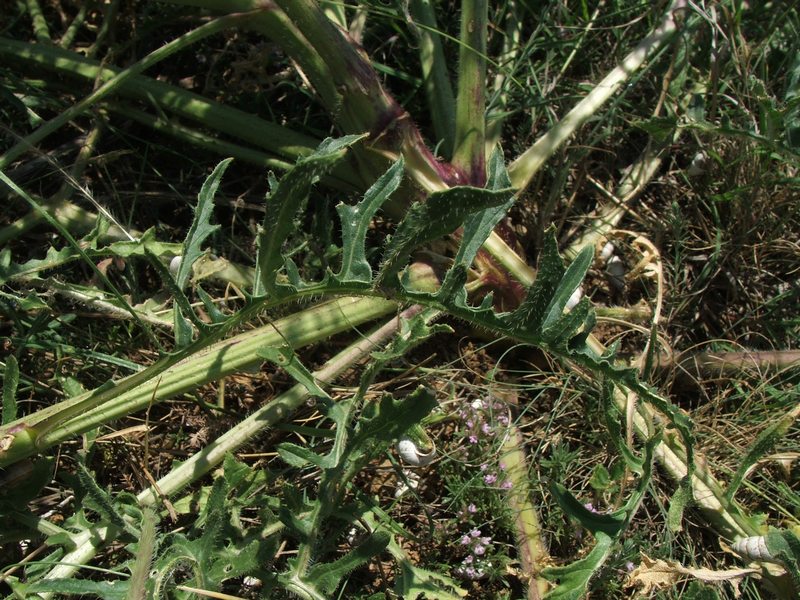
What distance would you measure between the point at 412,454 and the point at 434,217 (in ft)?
→ 2.60

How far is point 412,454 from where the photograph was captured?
2.15 meters

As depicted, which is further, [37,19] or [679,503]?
[37,19]

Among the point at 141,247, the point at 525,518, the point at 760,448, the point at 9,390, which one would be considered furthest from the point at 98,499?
the point at 760,448

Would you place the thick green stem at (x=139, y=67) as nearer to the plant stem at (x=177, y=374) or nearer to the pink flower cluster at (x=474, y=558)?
the plant stem at (x=177, y=374)

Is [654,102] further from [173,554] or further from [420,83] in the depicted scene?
[173,554]

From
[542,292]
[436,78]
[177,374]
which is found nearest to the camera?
[542,292]

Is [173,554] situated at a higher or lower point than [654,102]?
lower

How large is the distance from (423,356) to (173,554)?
901 mm

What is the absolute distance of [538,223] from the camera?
2443mm

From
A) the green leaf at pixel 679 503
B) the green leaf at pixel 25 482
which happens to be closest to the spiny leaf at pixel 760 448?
the green leaf at pixel 679 503

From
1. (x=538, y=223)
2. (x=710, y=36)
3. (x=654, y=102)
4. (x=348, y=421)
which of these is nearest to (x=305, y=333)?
(x=348, y=421)

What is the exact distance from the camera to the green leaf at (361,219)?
1.73 metres

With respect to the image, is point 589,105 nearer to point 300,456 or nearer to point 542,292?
point 542,292

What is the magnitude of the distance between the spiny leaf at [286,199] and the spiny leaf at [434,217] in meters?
0.19
